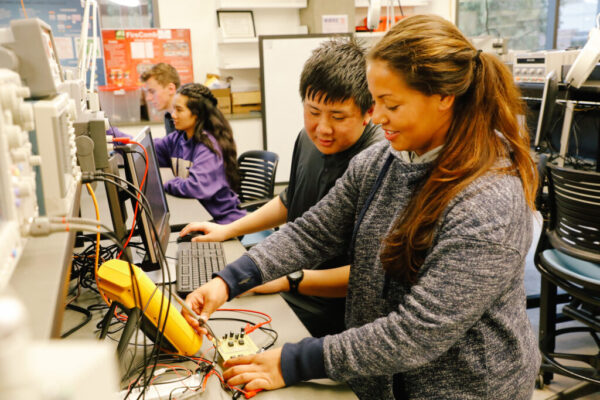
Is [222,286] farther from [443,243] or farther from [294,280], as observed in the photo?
[443,243]

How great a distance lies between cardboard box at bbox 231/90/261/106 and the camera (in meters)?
4.81

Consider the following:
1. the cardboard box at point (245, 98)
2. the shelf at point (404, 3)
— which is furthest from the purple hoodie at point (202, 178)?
the shelf at point (404, 3)

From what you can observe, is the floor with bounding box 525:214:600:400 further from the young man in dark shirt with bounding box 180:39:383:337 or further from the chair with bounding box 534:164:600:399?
the young man in dark shirt with bounding box 180:39:383:337

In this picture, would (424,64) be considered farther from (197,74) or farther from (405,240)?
(197,74)

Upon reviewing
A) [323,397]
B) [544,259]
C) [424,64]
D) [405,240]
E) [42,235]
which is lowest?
[544,259]

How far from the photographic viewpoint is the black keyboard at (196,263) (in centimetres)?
135

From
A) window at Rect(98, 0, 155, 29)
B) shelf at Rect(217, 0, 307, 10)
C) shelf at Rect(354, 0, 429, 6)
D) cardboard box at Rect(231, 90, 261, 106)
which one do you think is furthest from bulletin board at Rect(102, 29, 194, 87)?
shelf at Rect(354, 0, 429, 6)

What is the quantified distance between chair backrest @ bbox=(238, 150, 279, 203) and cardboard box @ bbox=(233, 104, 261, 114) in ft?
6.00

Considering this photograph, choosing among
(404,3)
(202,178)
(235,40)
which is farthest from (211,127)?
(404,3)

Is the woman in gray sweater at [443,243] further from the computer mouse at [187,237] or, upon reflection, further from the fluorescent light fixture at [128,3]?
the fluorescent light fixture at [128,3]

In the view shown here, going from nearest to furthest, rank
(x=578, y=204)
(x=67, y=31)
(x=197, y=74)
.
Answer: (x=578, y=204) → (x=67, y=31) → (x=197, y=74)

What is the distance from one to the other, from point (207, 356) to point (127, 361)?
0.53 ft

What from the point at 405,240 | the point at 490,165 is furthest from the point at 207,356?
the point at 490,165

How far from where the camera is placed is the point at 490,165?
97cm
